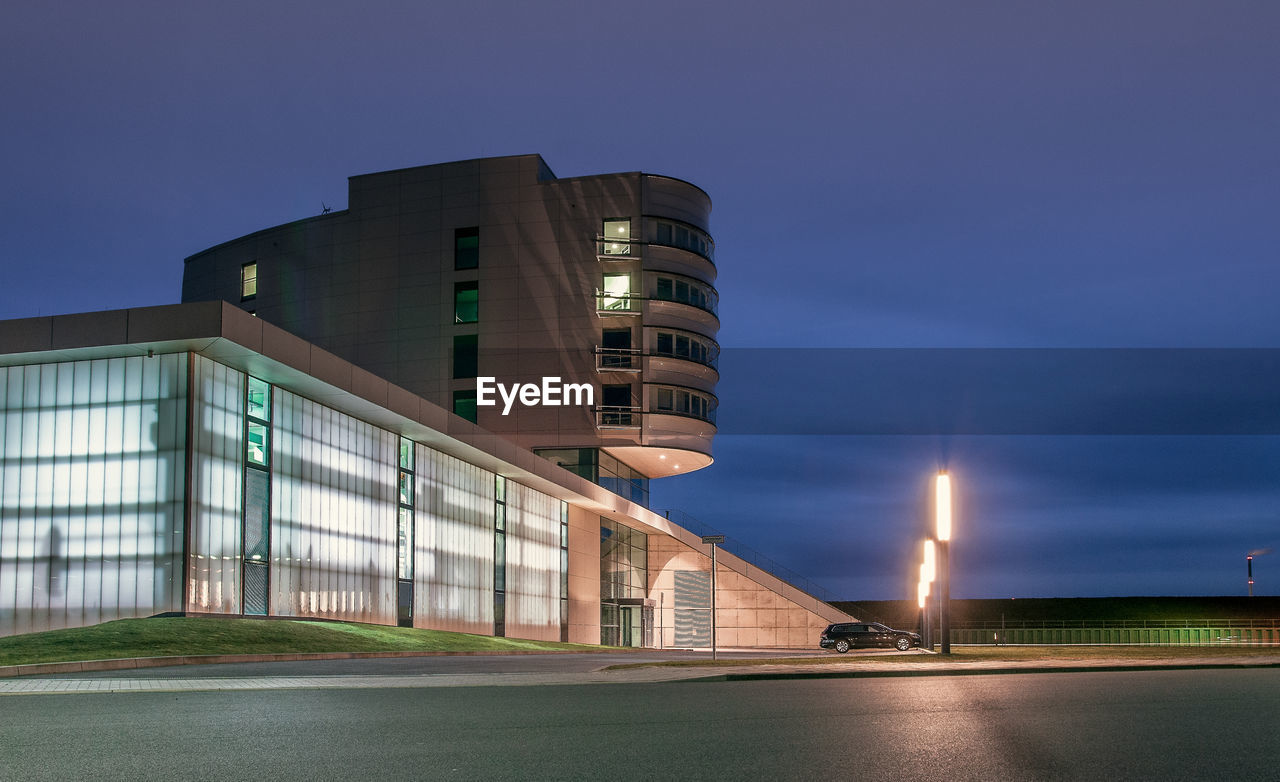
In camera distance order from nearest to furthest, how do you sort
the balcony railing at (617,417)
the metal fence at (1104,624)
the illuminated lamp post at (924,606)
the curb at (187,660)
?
1. the curb at (187,660)
2. the illuminated lamp post at (924,606)
3. the balcony railing at (617,417)
4. the metal fence at (1104,624)

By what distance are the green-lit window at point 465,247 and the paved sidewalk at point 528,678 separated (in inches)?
2055

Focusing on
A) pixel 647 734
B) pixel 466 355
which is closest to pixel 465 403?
pixel 466 355

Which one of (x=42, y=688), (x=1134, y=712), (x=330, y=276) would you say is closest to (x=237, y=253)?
(x=330, y=276)

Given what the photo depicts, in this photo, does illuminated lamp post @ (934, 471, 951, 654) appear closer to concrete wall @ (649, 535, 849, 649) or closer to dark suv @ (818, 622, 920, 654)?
dark suv @ (818, 622, 920, 654)

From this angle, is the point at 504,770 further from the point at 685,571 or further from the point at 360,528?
the point at 685,571

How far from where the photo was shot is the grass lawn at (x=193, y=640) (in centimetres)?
2383

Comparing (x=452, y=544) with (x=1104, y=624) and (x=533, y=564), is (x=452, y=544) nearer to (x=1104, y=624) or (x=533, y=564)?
(x=533, y=564)

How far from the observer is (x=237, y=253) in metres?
81.3

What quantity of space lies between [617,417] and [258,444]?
1458 inches

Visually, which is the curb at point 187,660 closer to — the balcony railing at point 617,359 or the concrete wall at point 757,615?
the balcony railing at point 617,359

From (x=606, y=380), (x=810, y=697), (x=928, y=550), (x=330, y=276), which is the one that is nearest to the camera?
(x=810, y=697)

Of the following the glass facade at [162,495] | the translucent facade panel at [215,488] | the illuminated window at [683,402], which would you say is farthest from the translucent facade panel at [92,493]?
the illuminated window at [683,402]

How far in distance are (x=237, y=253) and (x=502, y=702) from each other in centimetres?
7324

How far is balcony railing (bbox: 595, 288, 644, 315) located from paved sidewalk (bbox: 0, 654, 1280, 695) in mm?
47878
